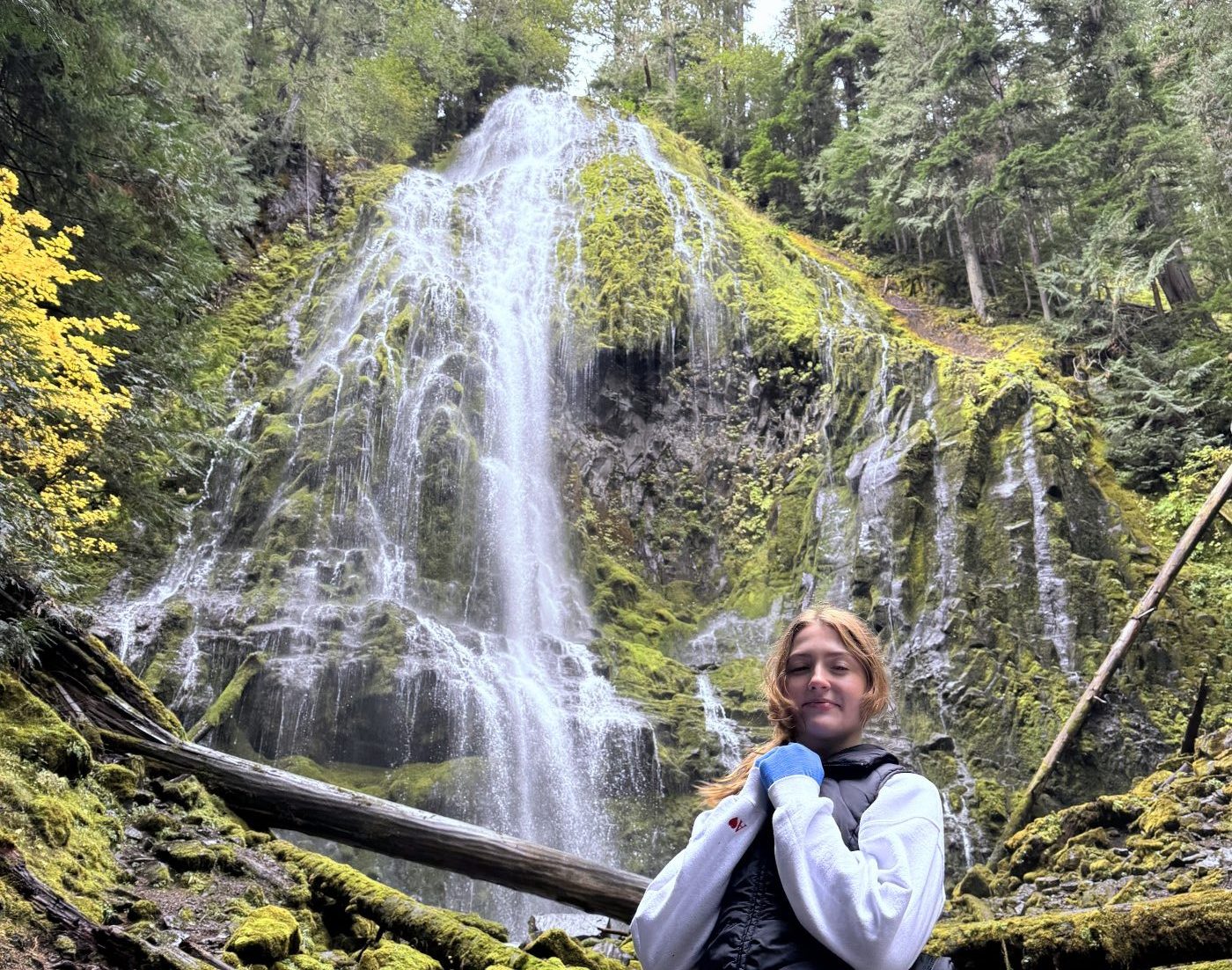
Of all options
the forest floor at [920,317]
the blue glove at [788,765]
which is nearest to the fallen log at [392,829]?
the blue glove at [788,765]

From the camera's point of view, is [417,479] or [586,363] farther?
[586,363]

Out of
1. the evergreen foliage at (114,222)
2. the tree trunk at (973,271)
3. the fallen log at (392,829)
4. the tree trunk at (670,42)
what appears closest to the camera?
the fallen log at (392,829)

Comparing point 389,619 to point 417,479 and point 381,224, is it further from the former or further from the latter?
point 381,224

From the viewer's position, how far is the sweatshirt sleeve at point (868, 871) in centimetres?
145

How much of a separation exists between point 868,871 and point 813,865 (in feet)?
0.32

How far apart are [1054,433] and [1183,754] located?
5430 millimetres

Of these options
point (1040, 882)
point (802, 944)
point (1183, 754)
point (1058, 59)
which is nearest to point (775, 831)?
point (802, 944)

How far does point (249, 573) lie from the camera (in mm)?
11930

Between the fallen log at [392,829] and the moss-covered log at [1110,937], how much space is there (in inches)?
69.5

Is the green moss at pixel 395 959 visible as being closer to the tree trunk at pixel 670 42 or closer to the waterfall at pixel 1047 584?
the waterfall at pixel 1047 584

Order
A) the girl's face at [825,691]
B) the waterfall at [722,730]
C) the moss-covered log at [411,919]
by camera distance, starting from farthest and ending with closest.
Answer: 1. the waterfall at [722,730]
2. the moss-covered log at [411,919]
3. the girl's face at [825,691]

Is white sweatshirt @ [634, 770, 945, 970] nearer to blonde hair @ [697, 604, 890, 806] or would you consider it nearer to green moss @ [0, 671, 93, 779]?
blonde hair @ [697, 604, 890, 806]

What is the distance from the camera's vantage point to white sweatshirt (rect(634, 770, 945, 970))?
146 cm

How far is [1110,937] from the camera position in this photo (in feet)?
8.13
